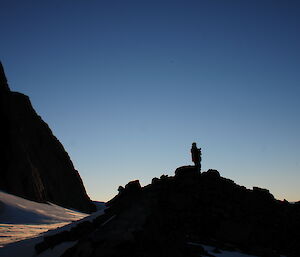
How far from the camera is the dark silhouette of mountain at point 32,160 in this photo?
49.1 metres

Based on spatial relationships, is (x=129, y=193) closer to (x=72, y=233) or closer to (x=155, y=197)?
(x=155, y=197)

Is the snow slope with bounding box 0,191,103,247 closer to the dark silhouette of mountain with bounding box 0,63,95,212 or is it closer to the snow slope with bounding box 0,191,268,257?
the snow slope with bounding box 0,191,268,257


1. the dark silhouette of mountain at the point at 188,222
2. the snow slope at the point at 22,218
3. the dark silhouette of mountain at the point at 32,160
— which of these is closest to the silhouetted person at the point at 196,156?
the dark silhouette of mountain at the point at 188,222

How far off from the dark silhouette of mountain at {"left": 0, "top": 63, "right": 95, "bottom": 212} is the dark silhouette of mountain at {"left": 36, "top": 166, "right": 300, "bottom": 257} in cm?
3838

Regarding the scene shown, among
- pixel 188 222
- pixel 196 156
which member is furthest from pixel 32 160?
pixel 188 222

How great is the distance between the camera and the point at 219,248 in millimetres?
11680

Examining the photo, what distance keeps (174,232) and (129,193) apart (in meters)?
4.04

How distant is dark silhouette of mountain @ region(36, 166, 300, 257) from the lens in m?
10.6

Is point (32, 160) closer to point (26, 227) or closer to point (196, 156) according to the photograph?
point (26, 227)

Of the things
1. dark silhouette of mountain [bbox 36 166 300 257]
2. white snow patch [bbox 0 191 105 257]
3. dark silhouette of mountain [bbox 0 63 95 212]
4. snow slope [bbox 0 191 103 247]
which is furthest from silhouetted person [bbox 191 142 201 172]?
dark silhouette of mountain [bbox 0 63 95 212]

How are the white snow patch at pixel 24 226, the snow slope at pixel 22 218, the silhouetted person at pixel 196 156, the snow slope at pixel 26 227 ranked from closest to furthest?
the snow slope at pixel 26 227
the white snow patch at pixel 24 226
the silhouetted person at pixel 196 156
the snow slope at pixel 22 218

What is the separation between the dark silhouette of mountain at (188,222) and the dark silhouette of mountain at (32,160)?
3838cm

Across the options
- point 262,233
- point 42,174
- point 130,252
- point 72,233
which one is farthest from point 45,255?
point 42,174

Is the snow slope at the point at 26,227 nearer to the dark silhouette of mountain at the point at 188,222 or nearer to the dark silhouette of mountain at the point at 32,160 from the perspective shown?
the dark silhouette of mountain at the point at 188,222
